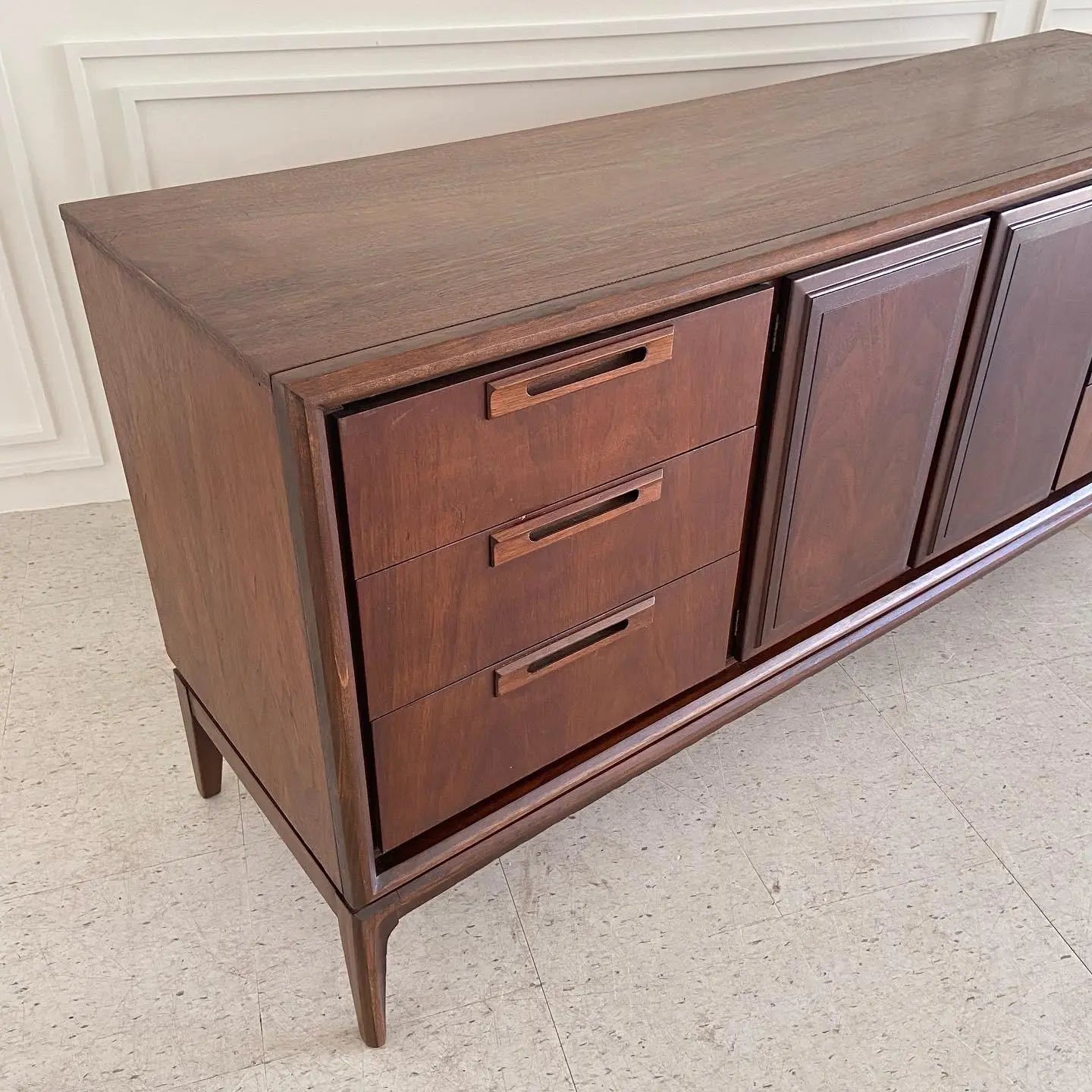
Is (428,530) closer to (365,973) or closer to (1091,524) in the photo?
(365,973)

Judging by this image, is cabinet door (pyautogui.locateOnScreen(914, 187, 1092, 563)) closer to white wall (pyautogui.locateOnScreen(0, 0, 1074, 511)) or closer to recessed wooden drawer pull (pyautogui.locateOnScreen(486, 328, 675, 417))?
recessed wooden drawer pull (pyautogui.locateOnScreen(486, 328, 675, 417))

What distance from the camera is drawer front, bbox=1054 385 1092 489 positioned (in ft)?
5.57

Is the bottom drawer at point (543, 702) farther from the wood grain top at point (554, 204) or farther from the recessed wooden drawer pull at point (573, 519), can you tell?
the wood grain top at point (554, 204)

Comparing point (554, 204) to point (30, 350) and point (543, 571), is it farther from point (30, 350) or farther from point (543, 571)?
point (30, 350)

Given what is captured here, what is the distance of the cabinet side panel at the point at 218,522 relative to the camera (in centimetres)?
94

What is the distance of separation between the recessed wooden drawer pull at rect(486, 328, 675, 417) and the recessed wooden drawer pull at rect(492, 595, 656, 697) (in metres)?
0.31

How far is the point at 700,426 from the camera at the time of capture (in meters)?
1.15

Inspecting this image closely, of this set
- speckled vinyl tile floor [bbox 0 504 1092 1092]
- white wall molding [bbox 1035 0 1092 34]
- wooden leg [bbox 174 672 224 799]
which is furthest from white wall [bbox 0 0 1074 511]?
wooden leg [bbox 174 672 224 799]

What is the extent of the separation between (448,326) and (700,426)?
1.11 ft

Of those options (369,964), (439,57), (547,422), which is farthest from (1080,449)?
(369,964)

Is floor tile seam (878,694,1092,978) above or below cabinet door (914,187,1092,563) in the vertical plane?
below

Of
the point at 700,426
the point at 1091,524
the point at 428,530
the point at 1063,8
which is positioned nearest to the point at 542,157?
the point at 700,426

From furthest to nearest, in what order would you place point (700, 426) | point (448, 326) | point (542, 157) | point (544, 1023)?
point (542, 157), point (544, 1023), point (700, 426), point (448, 326)

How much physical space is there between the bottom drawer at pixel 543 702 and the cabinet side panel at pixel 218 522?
9 cm
